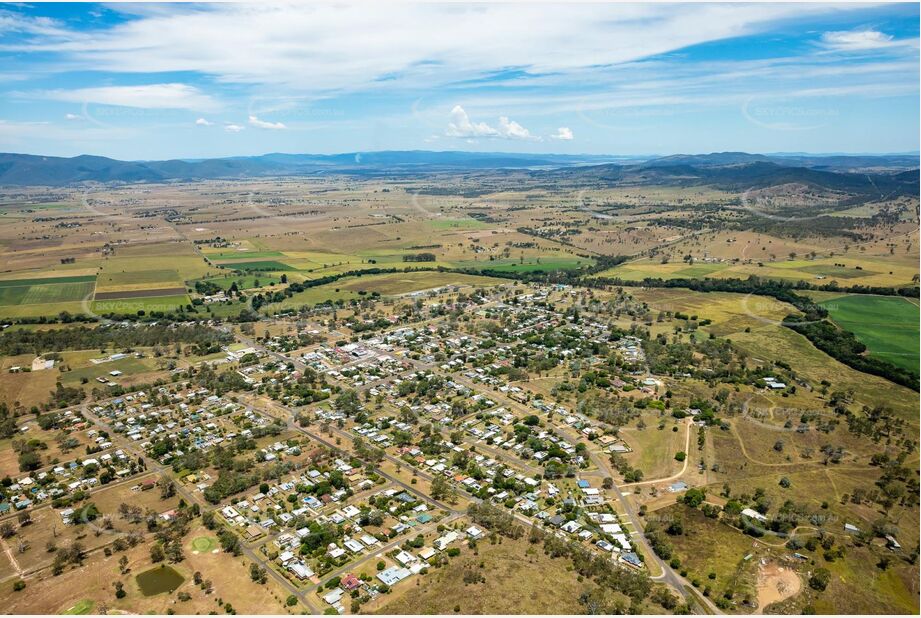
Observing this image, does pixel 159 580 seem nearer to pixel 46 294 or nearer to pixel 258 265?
pixel 46 294

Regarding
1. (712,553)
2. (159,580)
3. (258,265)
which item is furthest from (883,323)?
(258,265)

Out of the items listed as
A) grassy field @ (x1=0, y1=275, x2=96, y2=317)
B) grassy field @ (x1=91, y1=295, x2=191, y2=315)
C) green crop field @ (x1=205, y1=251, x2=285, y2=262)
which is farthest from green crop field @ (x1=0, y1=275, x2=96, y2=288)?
green crop field @ (x1=205, y1=251, x2=285, y2=262)

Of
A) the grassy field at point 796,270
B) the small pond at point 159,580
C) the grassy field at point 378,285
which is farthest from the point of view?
the grassy field at point 796,270

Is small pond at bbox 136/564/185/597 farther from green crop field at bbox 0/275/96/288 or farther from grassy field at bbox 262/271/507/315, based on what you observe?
green crop field at bbox 0/275/96/288

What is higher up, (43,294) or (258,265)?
(258,265)

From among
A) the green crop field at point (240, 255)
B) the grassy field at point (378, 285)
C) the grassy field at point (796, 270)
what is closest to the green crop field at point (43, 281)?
the green crop field at point (240, 255)

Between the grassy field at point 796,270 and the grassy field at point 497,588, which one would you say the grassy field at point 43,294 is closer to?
the grassy field at point 497,588
